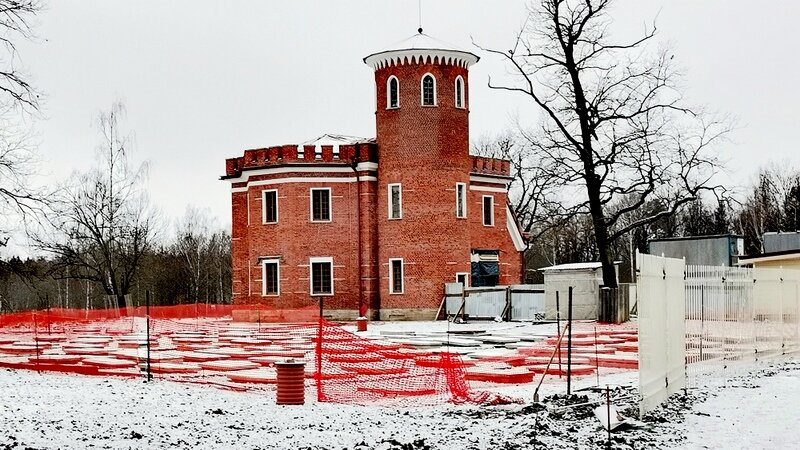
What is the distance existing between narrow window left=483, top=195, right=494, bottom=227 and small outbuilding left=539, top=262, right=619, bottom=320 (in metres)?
11.7

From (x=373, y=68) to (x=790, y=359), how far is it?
32293 mm

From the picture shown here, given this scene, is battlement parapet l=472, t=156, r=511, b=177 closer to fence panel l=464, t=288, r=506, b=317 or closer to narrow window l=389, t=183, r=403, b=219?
narrow window l=389, t=183, r=403, b=219

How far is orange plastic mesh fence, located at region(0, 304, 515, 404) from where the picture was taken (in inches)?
700

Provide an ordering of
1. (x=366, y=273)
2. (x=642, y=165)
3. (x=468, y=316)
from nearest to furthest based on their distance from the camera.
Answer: (x=642, y=165)
(x=468, y=316)
(x=366, y=273)

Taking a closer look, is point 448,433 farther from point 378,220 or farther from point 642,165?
point 378,220

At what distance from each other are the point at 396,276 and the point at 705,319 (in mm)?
33290

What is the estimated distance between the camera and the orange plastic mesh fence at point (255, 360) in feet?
58.3

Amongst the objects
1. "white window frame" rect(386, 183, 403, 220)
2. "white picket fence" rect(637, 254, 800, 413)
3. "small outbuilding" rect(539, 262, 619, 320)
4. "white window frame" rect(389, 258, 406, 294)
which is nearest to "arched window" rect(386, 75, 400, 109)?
"white window frame" rect(386, 183, 403, 220)

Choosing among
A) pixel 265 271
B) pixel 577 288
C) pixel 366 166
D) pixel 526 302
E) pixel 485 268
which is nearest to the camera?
pixel 577 288

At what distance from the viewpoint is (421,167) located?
5097 centimetres

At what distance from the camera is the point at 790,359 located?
23781 mm

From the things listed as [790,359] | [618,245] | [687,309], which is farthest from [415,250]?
[618,245]

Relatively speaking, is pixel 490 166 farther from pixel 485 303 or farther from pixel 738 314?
pixel 738 314

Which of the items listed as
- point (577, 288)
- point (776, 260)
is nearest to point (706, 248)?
point (577, 288)
